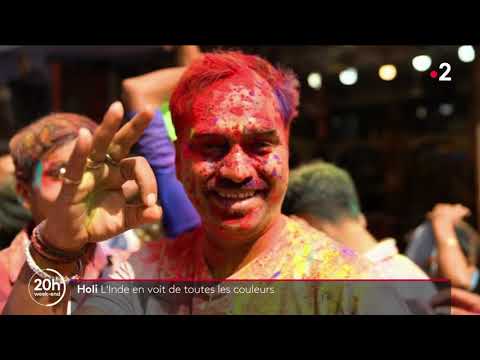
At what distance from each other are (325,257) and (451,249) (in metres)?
0.80

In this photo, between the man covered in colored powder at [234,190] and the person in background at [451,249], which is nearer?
the man covered in colored powder at [234,190]

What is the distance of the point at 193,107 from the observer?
202cm

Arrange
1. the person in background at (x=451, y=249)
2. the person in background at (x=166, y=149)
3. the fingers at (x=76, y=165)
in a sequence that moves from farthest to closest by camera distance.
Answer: the person in background at (x=451, y=249)
the person in background at (x=166, y=149)
the fingers at (x=76, y=165)

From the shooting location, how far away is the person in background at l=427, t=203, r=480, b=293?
249 centimetres

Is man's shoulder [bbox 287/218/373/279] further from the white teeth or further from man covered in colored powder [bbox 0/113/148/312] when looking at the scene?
man covered in colored powder [bbox 0/113/148/312]

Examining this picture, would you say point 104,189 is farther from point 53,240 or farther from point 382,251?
point 382,251

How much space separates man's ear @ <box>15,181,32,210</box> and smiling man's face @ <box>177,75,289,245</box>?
0.65m

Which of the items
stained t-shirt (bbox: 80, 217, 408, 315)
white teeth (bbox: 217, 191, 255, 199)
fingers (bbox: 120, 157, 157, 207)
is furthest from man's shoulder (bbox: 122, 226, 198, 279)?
fingers (bbox: 120, 157, 157, 207)

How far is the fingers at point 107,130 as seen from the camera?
1781mm

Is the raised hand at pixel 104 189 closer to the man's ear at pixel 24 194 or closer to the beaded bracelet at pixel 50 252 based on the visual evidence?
the beaded bracelet at pixel 50 252

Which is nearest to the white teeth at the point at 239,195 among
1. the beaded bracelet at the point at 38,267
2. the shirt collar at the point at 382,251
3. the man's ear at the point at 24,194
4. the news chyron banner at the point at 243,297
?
the news chyron banner at the point at 243,297

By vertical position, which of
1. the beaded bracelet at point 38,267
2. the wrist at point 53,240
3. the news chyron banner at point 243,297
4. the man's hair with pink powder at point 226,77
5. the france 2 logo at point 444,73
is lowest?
the news chyron banner at point 243,297

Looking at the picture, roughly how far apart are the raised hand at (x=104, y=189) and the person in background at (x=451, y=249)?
1195 mm

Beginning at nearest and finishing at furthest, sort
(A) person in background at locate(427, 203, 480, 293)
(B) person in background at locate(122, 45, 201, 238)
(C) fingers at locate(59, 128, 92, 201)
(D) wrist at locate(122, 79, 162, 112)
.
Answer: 1. (C) fingers at locate(59, 128, 92, 201)
2. (B) person in background at locate(122, 45, 201, 238)
3. (D) wrist at locate(122, 79, 162, 112)
4. (A) person in background at locate(427, 203, 480, 293)
